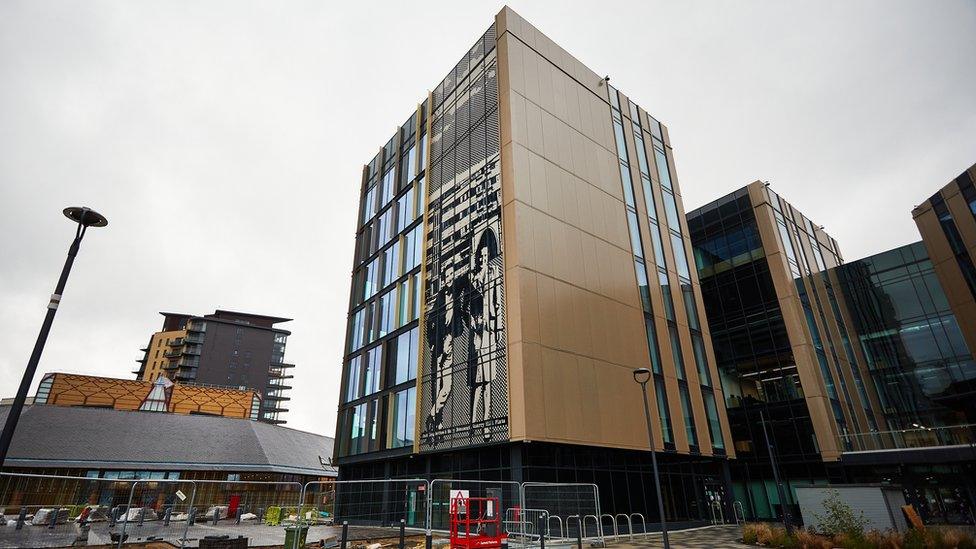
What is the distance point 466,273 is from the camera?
27.7 meters

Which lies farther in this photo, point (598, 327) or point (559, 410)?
point (598, 327)

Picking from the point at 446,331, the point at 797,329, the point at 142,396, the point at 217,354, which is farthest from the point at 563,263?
the point at 217,354

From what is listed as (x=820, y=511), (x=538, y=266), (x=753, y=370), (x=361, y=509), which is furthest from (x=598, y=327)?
(x=753, y=370)

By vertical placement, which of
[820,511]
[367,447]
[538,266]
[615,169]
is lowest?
[820,511]

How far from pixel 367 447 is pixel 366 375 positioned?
16.7 feet

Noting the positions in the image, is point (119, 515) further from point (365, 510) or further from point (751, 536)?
point (751, 536)

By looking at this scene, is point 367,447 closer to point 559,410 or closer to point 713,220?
point 559,410

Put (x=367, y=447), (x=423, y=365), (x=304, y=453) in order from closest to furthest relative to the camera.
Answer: (x=423, y=365), (x=367, y=447), (x=304, y=453)

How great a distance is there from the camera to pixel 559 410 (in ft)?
73.6

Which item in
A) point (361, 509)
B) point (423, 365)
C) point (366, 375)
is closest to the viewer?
point (361, 509)

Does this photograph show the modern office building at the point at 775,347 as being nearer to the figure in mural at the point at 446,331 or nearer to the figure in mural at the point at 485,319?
the figure in mural at the point at 485,319

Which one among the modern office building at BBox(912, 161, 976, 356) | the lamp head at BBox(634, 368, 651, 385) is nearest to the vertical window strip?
the lamp head at BBox(634, 368, 651, 385)

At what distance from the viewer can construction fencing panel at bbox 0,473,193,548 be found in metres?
14.6

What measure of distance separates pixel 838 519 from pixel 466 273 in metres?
18.9
